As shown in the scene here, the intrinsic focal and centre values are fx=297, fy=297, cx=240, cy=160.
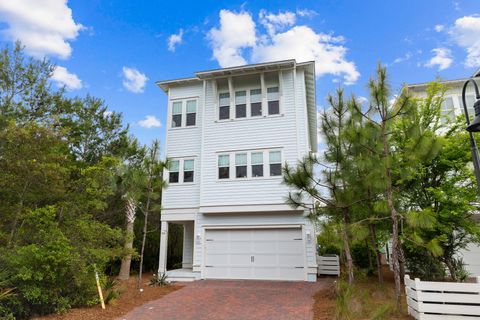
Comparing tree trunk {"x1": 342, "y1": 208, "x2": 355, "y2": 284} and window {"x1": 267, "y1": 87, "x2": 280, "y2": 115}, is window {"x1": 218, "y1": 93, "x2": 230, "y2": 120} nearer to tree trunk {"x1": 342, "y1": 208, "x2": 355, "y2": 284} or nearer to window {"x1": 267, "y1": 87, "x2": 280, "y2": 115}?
window {"x1": 267, "y1": 87, "x2": 280, "y2": 115}

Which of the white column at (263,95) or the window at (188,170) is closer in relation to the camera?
the white column at (263,95)

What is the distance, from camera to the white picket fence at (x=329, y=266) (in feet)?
47.0

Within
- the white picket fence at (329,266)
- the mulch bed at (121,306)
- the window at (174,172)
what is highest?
the window at (174,172)

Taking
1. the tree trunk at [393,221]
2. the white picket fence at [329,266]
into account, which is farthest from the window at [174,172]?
the tree trunk at [393,221]

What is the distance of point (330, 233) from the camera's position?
9.36 m

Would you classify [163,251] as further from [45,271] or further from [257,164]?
[45,271]

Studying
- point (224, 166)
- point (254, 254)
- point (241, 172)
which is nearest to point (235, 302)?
point (254, 254)

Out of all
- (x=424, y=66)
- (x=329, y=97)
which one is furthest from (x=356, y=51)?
(x=329, y=97)

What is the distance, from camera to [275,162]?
13.8 meters

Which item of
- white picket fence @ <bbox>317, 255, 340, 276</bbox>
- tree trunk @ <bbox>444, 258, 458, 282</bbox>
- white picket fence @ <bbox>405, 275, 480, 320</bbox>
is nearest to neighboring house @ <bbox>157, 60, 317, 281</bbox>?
white picket fence @ <bbox>317, 255, 340, 276</bbox>

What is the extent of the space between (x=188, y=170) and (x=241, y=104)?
430 centimetres

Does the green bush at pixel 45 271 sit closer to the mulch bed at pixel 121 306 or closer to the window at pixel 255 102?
the mulch bed at pixel 121 306

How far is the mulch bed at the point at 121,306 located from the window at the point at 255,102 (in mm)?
8619

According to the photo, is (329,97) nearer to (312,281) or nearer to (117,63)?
(312,281)
